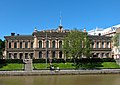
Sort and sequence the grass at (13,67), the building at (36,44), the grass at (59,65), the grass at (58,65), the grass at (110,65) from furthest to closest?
the building at (36,44) → the grass at (110,65) → the grass at (58,65) → the grass at (59,65) → the grass at (13,67)

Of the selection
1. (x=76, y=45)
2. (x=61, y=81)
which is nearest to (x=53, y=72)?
(x=76, y=45)

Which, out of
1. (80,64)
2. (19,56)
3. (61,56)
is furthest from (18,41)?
(80,64)

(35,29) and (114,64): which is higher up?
(35,29)

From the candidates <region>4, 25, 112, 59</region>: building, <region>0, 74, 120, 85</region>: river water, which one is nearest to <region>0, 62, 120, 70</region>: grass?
<region>4, 25, 112, 59</region>: building

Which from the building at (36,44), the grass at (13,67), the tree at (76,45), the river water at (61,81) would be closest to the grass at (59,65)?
the grass at (13,67)

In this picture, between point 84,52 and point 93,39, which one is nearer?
point 84,52

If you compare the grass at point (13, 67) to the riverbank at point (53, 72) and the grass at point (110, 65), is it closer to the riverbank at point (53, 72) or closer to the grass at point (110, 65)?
the riverbank at point (53, 72)

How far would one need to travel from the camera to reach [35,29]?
113 meters

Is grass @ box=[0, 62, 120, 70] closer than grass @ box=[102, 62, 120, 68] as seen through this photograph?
Yes

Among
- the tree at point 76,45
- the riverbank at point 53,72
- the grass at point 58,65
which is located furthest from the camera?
the tree at point 76,45

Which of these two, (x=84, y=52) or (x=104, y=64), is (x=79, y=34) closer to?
(x=84, y=52)

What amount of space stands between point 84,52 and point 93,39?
1054 inches

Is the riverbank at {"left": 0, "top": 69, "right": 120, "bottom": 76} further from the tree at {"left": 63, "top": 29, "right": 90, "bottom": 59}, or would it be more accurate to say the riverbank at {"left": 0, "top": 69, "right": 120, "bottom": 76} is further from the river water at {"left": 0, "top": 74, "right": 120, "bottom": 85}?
the tree at {"left": 63, "top": 29, "right": 90, "bottom": 59}

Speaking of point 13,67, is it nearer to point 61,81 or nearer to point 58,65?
point 58,65
